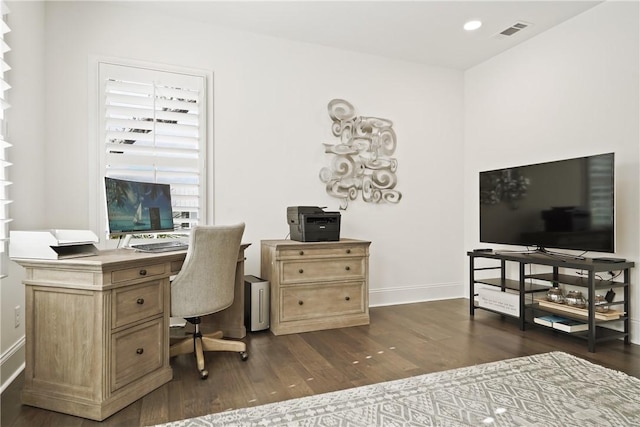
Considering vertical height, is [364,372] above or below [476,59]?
below

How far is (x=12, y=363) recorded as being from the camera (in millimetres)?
2334

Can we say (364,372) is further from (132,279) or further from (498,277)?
(498,277)

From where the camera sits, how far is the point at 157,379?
223 cm

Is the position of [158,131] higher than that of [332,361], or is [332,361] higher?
[158,131]

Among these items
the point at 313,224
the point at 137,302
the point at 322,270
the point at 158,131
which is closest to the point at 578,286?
the point at 322,270

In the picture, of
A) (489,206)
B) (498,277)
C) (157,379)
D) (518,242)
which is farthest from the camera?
(498,277)

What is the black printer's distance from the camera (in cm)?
342

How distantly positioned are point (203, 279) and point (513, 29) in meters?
3.69

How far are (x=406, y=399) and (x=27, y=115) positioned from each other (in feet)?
10.1

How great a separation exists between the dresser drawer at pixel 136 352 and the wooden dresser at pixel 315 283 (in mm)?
1143

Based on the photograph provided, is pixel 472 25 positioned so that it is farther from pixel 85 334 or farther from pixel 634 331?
pixel 85 334

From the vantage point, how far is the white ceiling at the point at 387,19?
329 centimetres

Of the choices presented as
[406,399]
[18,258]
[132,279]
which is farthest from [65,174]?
[406,399]

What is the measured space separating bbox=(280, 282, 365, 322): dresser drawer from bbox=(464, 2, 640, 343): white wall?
194cm
